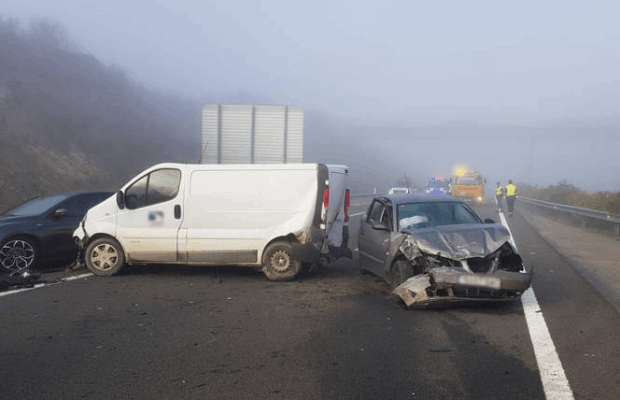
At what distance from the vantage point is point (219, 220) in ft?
28.3

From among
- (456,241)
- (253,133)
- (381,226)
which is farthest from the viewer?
(253,133)

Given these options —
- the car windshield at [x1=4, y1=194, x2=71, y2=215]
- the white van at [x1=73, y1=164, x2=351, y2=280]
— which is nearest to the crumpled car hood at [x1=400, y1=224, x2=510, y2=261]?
the white van at [x1=73, y1=164, x2=351, y2=280]

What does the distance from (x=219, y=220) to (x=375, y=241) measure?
2.43 metres

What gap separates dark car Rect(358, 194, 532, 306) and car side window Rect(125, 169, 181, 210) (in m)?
3.22

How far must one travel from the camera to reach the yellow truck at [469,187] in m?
34.8

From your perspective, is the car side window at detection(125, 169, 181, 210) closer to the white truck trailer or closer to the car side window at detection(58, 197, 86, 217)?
the car side window at detection(58, 197, 86, 217)

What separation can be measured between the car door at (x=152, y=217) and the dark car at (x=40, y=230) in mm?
1386

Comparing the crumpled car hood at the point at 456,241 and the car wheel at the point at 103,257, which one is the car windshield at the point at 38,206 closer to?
the car wheel at the point at 103,257

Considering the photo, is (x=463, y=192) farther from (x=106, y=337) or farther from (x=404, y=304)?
(x=106, y=337)

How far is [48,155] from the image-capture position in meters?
24.7

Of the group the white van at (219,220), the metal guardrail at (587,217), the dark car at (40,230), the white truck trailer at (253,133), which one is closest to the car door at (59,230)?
the dark car at (40,230)

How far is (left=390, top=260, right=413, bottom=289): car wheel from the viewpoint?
7.09 m

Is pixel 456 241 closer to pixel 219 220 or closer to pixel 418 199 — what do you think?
pixel 418 199

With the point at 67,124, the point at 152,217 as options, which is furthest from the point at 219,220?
the point at 67,124
